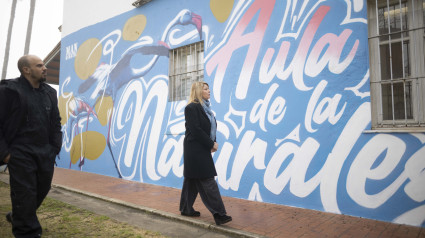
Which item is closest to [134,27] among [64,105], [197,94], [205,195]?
[64,105]

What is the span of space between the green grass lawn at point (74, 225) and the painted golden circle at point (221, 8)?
420 centimetres

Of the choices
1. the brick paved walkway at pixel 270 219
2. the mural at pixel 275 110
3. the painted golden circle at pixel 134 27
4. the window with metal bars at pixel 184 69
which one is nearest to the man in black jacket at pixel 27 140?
the brick paved walkway at pixel 270 219

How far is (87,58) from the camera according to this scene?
912cm

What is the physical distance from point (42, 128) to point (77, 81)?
23.3ft

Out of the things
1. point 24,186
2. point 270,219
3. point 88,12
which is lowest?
point 270,219

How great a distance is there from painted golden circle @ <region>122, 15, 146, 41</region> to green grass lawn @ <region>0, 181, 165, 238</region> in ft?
15.5

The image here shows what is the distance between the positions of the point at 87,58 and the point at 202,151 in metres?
7.08

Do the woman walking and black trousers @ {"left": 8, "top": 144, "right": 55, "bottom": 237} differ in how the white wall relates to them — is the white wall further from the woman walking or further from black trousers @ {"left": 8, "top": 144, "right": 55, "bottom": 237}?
black trousers @ {"left": 8, "top": 144, "right": 55, "bottom": 237}

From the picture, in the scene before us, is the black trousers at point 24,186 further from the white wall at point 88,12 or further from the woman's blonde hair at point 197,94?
the white wall at point 88,12

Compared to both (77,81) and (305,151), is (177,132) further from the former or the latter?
(77,81)

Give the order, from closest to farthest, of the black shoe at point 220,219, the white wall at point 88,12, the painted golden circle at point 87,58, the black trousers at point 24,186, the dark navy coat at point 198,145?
the black trousers at point 24,186, the black shoe at point 220,219, the dark navy coat at point 198,145, the white wall at point 88,12, the painted golden circle at point 87,58

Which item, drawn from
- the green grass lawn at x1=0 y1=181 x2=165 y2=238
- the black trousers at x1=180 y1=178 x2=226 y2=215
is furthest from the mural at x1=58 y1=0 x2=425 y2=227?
the green grass lawn at x1=0 y1=181 x2=165 y2=238

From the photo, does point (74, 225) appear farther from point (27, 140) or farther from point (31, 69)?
point (31, 69)

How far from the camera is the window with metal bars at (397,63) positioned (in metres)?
3.88
